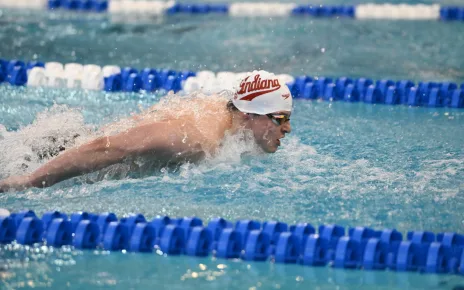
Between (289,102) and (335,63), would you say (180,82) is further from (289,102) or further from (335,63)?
(289,102)

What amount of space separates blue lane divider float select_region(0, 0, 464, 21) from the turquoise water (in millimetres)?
1576

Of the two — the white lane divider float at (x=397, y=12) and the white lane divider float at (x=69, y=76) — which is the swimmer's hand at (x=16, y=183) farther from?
the white lane divider float at (x=397, y=12)

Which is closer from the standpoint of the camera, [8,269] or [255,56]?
[8,269]

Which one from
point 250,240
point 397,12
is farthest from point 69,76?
point 397,12

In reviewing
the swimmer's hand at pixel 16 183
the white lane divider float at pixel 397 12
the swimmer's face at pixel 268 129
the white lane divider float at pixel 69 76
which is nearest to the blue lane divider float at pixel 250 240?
the swimmer's hand at pixel 16 183

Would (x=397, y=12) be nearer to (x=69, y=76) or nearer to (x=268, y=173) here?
(x=69, y=76)

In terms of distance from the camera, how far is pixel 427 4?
10250 millimetres

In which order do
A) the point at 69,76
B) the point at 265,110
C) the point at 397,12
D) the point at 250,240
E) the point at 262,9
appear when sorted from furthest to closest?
the point at 262,9
the point at 397,12
the point at 69,76
the point at 265,110
the point at 250,240

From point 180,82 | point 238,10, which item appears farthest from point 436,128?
point 238,10

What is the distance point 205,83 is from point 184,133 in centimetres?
263

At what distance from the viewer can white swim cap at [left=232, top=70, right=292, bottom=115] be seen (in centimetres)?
421

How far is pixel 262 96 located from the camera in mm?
4207

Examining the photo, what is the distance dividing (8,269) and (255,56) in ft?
16.0

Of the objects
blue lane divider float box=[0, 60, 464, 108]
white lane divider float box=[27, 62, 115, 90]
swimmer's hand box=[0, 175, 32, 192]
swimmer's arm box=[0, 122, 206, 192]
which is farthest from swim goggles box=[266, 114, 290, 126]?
white lane divider float box=[27, 62, 115, 90]
